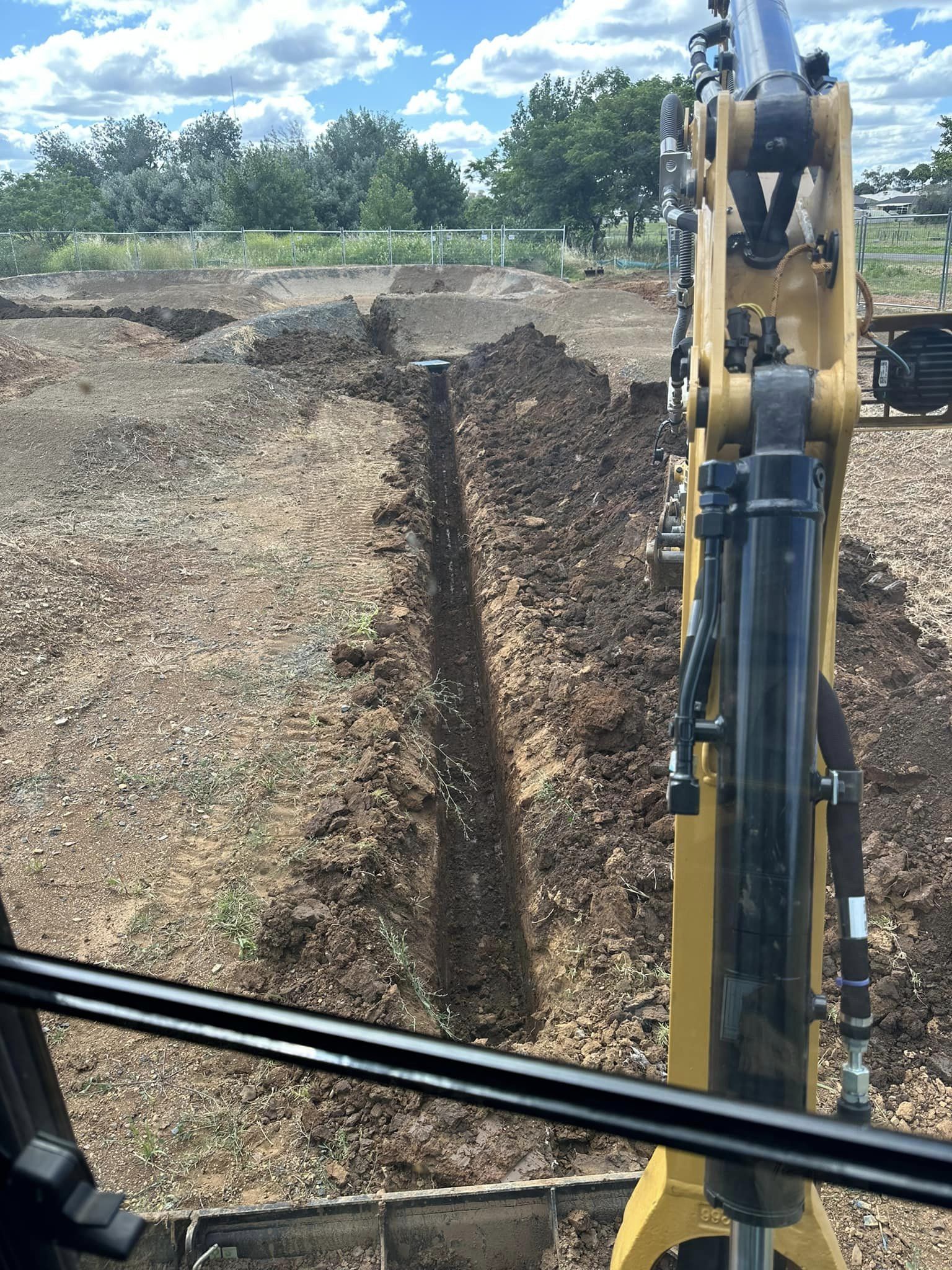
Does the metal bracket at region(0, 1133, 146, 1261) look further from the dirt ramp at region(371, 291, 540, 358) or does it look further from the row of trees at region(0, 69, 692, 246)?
the row of trees at region(0, 69, 692, 246)

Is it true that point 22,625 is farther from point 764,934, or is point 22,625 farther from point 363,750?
point 764,934

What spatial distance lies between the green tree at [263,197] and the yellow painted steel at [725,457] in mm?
49582

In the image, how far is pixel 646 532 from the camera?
9578 millimetres

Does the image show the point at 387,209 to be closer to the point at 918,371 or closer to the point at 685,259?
the point at 685,259

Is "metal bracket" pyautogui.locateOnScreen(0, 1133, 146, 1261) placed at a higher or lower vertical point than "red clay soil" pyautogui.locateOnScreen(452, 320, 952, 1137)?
higher

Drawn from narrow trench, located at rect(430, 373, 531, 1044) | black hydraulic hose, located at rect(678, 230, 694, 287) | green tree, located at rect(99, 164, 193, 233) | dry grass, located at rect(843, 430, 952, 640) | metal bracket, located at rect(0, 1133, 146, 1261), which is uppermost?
green tree, located at rect(99, 164, 193, 233)

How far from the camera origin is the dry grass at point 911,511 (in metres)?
8.35

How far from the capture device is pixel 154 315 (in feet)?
93.4

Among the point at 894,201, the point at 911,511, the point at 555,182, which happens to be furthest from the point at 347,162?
the point at 911,511

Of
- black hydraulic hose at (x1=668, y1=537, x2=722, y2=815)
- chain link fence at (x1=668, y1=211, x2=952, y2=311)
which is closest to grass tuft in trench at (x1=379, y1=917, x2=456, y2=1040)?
black hydraulic hose at (x1=668, y1=537, x2=722, y2=815)

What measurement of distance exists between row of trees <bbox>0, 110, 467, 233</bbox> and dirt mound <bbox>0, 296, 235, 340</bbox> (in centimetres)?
1949

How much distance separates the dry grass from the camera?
27.4 feet

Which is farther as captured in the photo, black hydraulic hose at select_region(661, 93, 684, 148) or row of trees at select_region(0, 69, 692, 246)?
row of trees at select_region(0, 69, 692, 246)

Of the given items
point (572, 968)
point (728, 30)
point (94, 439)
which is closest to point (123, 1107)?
point (572, 968)
